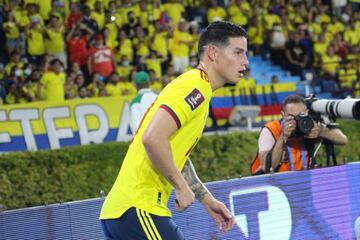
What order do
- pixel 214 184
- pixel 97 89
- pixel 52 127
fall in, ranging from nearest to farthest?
1. pixel 214 184
2. pixel 52 127
3. pixel 97 89

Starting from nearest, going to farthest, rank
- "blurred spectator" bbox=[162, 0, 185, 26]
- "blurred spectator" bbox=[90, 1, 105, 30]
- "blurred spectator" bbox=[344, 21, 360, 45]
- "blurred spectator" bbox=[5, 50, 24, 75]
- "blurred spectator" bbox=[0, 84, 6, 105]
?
"blurred spectator" bbox=[0, 84, 6, 105]
"blurred spectator" bbox=[5, 50, 24, 75]
"blurred spectator" bbox=[90, 1, 105, 30]
"blurred spectator" bbox=[162, 0, 185, 26]
"blurred spectator" bbox=[344, 21, 360, 45]

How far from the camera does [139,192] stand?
175 inches

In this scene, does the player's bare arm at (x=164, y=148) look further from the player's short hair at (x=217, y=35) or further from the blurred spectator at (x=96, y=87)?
the blurred spectator at (x=96, y=87)

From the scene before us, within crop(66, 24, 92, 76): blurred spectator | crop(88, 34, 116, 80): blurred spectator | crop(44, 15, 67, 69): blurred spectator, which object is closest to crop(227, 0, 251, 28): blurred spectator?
crop(88, 34, 116, 80): blurred spectator

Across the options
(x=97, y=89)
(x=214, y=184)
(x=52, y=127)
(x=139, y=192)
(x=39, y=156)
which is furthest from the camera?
(x=97, y=89)

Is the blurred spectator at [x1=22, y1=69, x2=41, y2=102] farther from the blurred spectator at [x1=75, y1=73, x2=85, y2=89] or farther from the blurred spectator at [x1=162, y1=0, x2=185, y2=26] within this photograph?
the blurred spectator at [x1=162, y1=0, x2=185, y2=26]

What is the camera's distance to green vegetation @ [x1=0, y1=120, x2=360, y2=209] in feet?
39.2

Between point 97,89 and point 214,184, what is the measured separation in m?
8.97

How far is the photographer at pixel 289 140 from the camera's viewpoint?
780 centimetres

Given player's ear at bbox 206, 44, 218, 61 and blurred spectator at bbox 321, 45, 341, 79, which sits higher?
player's ear at bbox 206, 44, 218, 61

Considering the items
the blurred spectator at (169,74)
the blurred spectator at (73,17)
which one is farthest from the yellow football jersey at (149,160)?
the blurred spectator at (73,17)

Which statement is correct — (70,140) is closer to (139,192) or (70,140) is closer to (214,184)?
(214,184)

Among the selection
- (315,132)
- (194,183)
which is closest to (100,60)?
(315,132)

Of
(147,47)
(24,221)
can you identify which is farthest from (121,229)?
(147,47)
